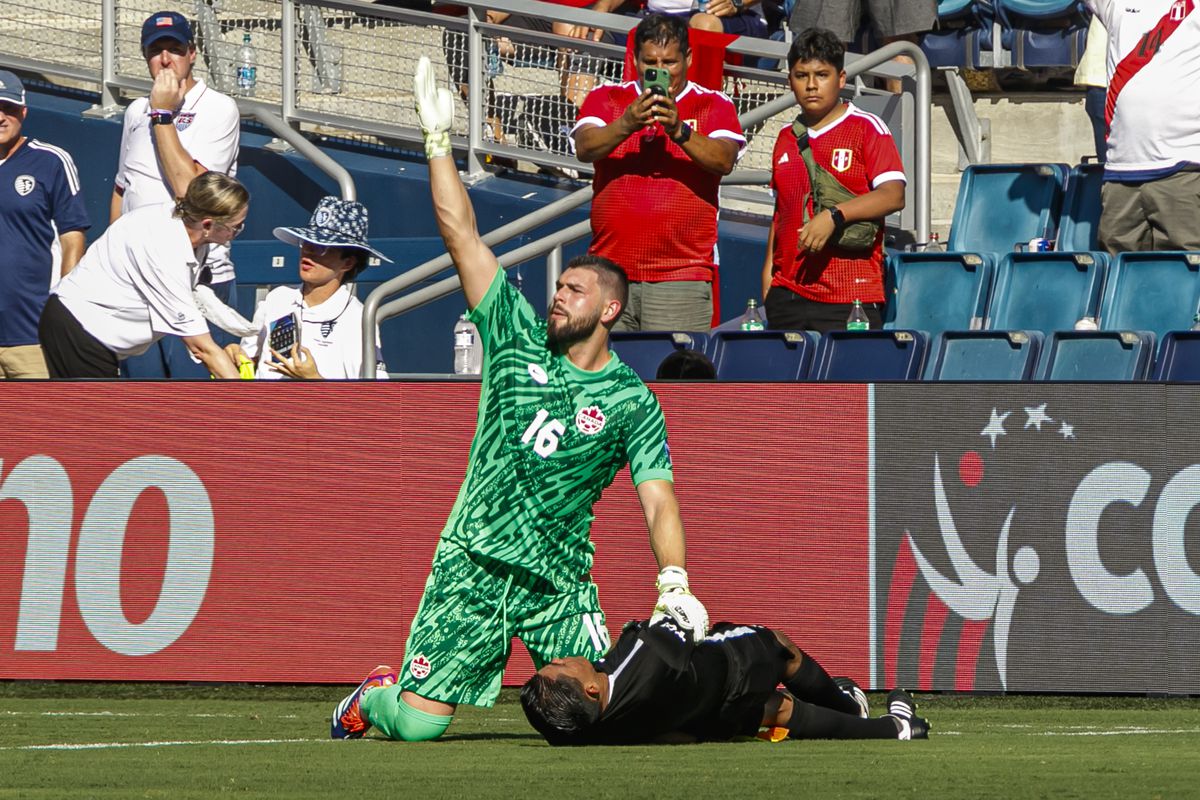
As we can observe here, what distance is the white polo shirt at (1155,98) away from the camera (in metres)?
10.8

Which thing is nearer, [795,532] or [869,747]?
[869,747]

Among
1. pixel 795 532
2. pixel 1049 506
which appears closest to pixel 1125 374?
→ pixel 1049 506

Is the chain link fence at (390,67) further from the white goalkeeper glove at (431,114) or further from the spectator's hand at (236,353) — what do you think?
the white goalkeeper glove at (431,114)

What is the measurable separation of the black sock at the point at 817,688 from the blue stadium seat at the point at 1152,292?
4.02m

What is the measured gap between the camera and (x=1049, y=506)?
28.9ft

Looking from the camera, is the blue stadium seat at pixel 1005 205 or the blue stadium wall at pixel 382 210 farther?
the blue stadium wall at pixel 382 210

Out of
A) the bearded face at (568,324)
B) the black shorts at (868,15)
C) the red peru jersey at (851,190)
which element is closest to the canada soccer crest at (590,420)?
the bearded face at (568,324)

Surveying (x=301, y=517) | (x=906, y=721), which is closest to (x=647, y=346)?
(x=301, y=517)

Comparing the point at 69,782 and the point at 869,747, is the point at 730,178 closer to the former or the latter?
the point at 869,747

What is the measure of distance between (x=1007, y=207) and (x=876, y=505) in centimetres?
366

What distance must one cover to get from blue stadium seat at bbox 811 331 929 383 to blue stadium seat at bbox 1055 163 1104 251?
229cm

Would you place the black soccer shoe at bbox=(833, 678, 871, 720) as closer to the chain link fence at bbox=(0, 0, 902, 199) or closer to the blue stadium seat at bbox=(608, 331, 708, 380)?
the blue stadium seat at bbox=(608, 331, 708, 380)

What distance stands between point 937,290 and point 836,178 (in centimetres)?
113

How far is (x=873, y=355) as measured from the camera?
9.96 m
